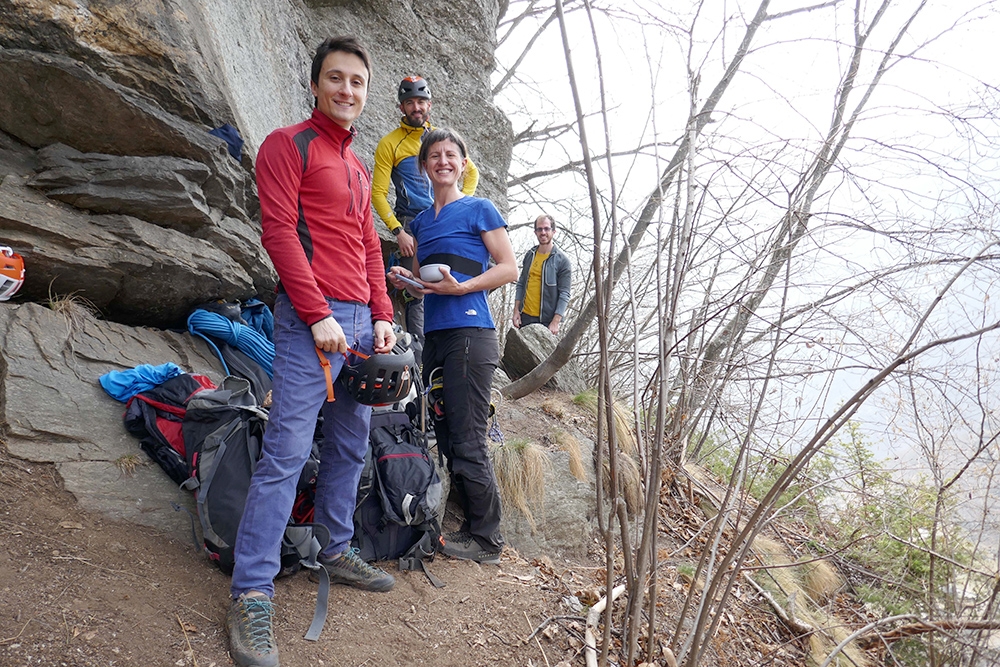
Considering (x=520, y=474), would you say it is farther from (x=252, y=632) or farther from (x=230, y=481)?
(x=252, y=632)

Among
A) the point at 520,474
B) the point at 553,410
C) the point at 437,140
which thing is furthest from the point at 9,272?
the point at 553,410

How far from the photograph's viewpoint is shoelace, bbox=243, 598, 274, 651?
2.29 metres

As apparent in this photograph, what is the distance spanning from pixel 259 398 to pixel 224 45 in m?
2.88

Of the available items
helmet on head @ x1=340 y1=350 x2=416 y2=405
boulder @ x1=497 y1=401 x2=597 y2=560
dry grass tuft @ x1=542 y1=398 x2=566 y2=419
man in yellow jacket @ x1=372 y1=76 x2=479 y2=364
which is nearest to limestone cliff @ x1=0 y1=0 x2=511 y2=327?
man in yellow jacket @ x1=372 y1=76 x2=479 y2=364

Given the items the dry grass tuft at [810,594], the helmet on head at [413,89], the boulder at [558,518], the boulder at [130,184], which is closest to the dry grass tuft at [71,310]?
the boulder at [130,184]

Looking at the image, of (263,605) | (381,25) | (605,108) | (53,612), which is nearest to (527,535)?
(263,605)

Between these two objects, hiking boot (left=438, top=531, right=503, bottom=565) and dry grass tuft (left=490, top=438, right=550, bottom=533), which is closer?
hiking boot (left=438, top=531, right=503, bottom=565)

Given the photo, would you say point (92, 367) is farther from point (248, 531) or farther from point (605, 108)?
point (605, 108)

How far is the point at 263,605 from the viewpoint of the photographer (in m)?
2.36

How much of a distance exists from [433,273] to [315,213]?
91cm

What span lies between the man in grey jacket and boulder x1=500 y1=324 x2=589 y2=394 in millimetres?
243

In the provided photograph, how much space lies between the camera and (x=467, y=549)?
11.8ft

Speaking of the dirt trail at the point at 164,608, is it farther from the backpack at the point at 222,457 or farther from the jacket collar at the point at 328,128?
the jacket collar at the point at 328,128

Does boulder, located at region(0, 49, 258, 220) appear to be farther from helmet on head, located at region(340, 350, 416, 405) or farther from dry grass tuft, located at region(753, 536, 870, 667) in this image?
dry grass tuft, located at region(753, 536, 870, 667)
